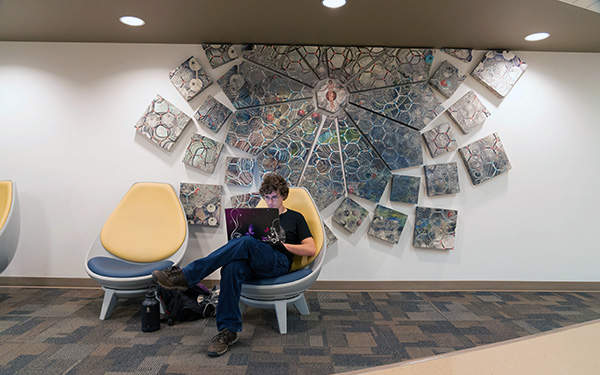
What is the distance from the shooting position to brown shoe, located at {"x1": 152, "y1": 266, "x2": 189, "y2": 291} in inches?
101

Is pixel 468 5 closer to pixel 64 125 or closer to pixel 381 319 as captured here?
pixel 381 319

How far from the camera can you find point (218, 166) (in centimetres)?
360

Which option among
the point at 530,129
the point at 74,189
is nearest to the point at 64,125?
the point at 74,189

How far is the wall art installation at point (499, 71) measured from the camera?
11.7 ft

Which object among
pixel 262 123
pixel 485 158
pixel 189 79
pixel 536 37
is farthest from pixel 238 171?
pixel 536 37

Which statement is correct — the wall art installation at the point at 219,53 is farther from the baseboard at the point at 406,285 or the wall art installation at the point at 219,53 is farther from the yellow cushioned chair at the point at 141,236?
the baseboard at the point at 406,285

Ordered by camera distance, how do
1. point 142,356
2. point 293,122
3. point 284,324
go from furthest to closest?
point 293,122 < point 284,324 < point 142,356

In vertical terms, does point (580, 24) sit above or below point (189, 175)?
above

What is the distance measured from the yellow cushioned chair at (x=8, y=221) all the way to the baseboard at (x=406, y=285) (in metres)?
0.50

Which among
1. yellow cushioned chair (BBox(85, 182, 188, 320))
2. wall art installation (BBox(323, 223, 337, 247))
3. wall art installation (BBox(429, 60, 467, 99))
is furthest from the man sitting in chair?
wall art installation (BBox(429, 60, 467, 99))

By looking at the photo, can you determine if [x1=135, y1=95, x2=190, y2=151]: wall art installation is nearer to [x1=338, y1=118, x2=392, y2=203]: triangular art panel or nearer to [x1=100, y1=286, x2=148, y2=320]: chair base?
[x1=100, y1=286, x2=148, y2=320]: chair base

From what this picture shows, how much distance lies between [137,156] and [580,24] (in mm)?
3758

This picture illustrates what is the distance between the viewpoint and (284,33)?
327 centimetres

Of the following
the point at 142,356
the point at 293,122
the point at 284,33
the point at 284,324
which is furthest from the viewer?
the point at 293,122
